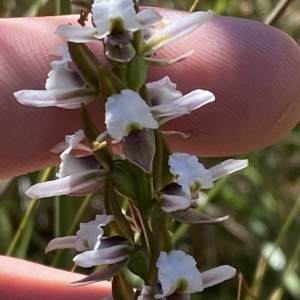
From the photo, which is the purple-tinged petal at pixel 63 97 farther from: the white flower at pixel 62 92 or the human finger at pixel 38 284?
the human finger at pixel 38 284

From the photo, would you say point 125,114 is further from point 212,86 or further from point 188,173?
point 212,86

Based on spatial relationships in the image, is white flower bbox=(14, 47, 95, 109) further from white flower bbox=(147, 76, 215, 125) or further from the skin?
the skin

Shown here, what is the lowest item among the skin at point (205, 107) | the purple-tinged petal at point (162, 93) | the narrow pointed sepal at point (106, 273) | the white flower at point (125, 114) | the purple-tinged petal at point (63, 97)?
the skin at point (205, 107)

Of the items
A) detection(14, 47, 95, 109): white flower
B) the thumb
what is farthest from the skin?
detection(14, 47, 95, 109): white flower

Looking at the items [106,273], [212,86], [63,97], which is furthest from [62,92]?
[212,86]

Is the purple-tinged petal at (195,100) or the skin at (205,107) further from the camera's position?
the skin at (205,107)

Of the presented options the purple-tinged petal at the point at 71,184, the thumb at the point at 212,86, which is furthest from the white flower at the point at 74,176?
the thumb at the point at 212,86

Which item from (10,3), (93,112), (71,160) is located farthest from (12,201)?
(71,160)

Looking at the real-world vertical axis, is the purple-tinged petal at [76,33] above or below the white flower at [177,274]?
above
